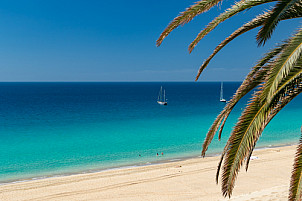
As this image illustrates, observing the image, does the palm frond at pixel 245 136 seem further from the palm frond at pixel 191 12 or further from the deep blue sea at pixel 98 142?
the deep blue sea at pixel 98 142

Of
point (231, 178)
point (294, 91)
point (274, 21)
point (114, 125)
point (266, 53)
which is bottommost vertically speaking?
point (114, 125)

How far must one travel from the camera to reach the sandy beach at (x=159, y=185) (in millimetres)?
13771

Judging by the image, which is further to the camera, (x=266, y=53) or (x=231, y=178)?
(x=266, y=53)

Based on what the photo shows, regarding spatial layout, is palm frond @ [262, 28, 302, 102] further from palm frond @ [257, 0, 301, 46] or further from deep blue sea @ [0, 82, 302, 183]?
deep blue sea @ [0, 82, 302, 183]

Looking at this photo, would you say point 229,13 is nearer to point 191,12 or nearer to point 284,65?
point 191,12

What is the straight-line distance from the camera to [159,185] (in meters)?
15.4

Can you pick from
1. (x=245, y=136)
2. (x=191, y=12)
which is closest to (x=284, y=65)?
(x=245, y=136)

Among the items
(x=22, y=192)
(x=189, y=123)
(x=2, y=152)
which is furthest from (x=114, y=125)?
(x=22, y=192)

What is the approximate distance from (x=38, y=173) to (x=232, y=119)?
1340 inches

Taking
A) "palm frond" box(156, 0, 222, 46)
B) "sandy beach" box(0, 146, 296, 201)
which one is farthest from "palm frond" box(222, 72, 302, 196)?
"sandy beach" box(0, 146, 296, 201)

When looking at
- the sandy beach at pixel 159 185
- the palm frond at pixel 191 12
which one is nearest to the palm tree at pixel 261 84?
the palm frond at pixel 191 12

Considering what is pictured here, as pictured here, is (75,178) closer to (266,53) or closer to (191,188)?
(191,188)

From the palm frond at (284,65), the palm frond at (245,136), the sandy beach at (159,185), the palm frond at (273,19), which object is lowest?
the sandy beach at (159,185)

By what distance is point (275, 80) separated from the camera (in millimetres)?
3439
